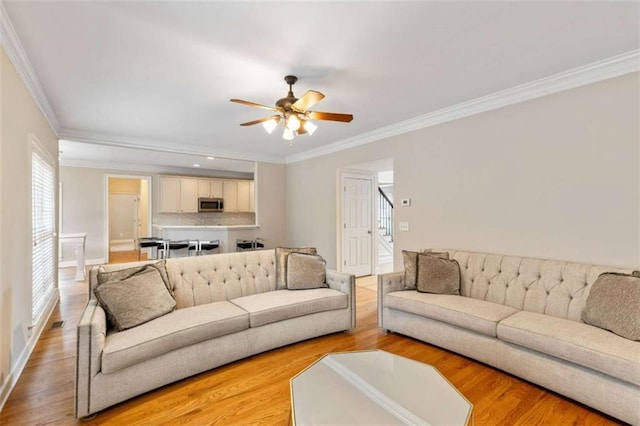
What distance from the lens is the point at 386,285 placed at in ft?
11.0

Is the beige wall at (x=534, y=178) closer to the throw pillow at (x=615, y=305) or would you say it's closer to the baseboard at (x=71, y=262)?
the throw pillow at (x=615, y=305)

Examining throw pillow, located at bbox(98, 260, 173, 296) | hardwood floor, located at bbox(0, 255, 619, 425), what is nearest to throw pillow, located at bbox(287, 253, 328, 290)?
hardwood floor, located at bbox(0, 255, 619, 425)

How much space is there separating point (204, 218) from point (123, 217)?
3.44 meters

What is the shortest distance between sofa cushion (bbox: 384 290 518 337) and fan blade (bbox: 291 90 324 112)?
209cm

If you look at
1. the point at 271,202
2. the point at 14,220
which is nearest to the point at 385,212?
the point at 271,202

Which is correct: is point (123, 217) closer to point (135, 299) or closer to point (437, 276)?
point (135, 299)

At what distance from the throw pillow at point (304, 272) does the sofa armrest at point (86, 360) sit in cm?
176

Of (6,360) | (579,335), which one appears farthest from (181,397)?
(579,335)

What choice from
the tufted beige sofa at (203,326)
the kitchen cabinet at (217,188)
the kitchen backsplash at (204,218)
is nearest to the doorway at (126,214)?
the kitchen backsplash at (204,218)

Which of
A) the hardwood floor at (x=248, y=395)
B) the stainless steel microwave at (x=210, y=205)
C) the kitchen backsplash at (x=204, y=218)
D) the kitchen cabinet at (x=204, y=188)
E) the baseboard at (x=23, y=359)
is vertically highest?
the kitchen cabinet at (x=204, y=188)

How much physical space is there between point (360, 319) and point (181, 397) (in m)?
2.18

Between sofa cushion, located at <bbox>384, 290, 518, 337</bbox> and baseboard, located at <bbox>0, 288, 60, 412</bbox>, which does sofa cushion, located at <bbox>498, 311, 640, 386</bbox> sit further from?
baseboard, located at <bbox>0, 288, 60, 412</bbox>

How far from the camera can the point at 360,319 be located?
3791 millimetres

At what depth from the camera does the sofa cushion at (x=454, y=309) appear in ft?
8.43
